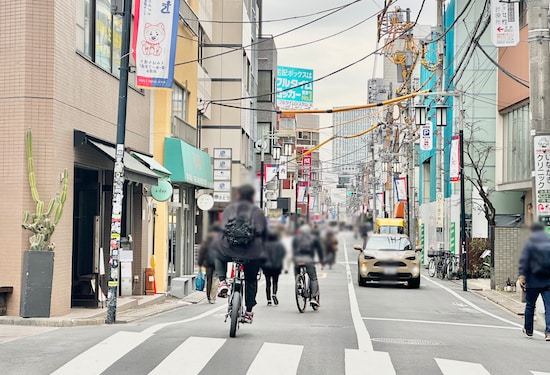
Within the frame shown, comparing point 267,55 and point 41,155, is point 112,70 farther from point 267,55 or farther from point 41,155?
point 267,55

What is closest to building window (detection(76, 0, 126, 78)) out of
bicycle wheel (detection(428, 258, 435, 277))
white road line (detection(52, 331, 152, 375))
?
white road line (detection(52, 331, 152, 375))

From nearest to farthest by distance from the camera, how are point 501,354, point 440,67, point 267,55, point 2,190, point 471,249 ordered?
point 501,354 → point 2,190 → point 471,249 → point 440,67 → point 267,55

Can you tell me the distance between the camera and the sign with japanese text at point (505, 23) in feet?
53.4

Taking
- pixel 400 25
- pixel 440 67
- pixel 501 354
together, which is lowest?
pixel 501 354

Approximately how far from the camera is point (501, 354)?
1470cm

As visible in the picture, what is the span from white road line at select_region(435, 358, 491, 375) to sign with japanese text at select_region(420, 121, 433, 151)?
39.3 m

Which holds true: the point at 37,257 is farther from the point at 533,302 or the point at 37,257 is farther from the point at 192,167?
the point at 192,167

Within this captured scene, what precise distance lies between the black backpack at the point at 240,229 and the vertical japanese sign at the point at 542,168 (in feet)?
10.4

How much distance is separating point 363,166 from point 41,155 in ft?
52.2

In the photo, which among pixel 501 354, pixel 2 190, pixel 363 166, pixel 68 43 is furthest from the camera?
pixel 68 43

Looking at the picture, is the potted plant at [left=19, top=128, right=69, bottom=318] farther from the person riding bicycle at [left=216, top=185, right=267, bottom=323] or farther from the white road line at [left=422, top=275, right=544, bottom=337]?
the person riding bicycle at [left=216, top=185, right=267, bottom=323]

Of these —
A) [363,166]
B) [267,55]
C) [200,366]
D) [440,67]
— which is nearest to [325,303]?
[200,366]

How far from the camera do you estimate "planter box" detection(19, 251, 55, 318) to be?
62.1 feet

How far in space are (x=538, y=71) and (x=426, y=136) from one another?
4150cm
